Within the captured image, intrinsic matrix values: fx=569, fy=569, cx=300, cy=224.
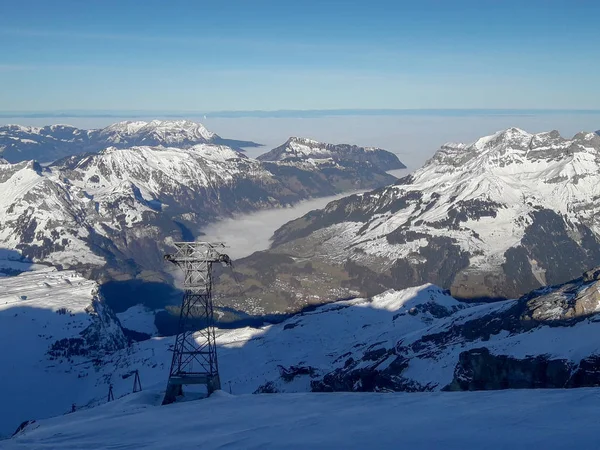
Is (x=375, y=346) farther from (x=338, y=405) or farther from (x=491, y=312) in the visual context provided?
(x=338, y=405)

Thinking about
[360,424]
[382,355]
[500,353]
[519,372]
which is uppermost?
[360,424]

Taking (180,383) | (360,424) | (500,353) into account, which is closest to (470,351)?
(500,353)

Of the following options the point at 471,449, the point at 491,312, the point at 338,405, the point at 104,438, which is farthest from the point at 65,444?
the point at 491,312

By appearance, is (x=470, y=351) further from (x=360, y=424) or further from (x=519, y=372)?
(x=360, y=424)

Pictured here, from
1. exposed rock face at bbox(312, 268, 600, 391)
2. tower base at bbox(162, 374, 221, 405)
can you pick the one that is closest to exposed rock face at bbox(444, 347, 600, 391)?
exposed rock face at bbox(312, 268, 600, 391)

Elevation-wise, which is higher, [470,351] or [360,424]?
[360,424]

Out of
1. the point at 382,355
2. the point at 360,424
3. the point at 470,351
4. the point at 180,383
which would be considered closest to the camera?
the point at 360,424

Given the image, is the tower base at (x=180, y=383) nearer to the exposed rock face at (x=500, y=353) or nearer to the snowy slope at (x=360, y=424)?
the snowy slope at (x=360, y=424)
